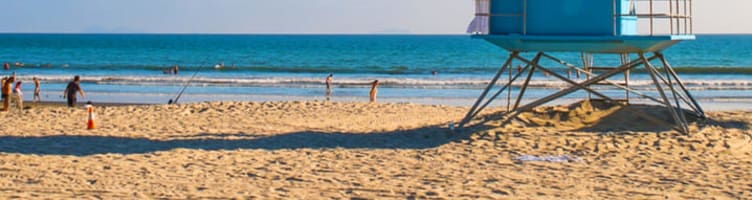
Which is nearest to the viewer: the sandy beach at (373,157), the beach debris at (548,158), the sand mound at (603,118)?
the sandy beach at (373,157)

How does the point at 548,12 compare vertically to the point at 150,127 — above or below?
A: above

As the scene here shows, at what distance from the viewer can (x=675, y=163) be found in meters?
13.2

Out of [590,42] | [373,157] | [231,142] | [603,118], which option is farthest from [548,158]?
[231,142]

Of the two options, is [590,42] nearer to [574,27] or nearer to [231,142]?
[574,27]

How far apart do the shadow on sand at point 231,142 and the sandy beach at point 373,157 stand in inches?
1.2

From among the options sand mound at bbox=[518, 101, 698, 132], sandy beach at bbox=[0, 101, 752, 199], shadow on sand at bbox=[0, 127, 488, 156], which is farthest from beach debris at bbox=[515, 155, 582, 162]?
sand mound at bbox=[518, 101, 698, 132]

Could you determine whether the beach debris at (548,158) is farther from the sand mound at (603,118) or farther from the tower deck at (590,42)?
the sand mound at (603,118)

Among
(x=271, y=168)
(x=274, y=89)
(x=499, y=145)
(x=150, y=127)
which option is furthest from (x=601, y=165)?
(x=274, y=89)

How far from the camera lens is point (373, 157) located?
13875 millimetres

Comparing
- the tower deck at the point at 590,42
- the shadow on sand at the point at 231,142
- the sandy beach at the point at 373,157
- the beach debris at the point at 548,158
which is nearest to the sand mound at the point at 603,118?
the sandy beach at the point at 373,157

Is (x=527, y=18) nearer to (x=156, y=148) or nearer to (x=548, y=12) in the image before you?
(x=548, y=12)

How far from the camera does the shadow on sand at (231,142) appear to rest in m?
14.7

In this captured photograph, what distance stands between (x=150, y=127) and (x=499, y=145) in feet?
21.3

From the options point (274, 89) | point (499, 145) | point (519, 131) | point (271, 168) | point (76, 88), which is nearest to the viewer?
point (271, 168)
